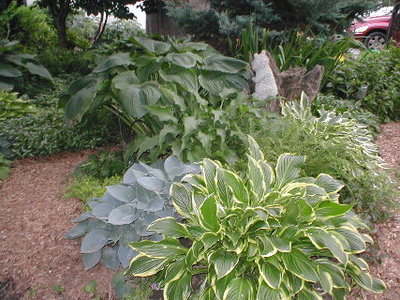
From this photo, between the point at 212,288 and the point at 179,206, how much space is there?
0.53m

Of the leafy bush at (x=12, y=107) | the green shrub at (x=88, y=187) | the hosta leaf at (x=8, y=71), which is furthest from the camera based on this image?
the hosta leaf at (x=8, y=71)

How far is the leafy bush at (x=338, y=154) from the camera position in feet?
10.0

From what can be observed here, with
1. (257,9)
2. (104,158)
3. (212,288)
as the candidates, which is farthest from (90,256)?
(257,9)

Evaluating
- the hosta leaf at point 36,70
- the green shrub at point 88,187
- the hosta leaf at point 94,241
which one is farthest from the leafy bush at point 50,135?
the hosta leaf at point 94,241

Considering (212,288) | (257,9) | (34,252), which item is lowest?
(34,252)

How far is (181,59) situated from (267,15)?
81.9 inches

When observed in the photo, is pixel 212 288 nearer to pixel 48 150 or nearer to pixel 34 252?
pixel 34 252

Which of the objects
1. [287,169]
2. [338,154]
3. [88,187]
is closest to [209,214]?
[287,169]

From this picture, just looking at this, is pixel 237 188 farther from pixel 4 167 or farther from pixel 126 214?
pixel 4 167

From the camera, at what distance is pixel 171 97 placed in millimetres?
3311

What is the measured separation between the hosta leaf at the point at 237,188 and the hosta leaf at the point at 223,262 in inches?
12.7

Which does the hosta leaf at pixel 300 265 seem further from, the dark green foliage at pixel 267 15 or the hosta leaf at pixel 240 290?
the dark green foliage at pixel 267 15

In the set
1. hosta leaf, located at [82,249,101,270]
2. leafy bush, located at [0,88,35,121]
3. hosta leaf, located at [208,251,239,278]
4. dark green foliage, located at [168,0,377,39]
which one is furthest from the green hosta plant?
hosta leaf, located at [208,251,239,278]

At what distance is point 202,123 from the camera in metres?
3.26
